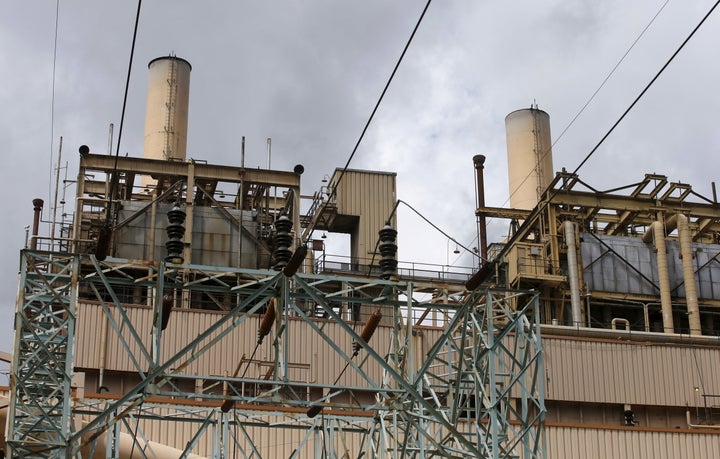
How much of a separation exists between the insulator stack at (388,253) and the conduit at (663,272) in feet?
79.3

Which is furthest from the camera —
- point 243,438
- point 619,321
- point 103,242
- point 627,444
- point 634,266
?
point 634,266

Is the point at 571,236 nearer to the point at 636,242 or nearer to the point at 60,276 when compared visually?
the point at 636,242

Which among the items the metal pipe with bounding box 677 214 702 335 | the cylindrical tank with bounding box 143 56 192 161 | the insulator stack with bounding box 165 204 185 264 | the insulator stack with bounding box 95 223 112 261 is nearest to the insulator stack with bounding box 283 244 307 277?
the insulator stack with bounding box 165 204 185 264

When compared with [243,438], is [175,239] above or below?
above

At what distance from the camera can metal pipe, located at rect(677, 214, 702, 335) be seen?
153ft

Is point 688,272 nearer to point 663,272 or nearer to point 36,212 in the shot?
point 663,272

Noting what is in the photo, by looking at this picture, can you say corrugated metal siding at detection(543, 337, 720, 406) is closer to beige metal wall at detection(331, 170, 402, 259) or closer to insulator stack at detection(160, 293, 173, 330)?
beige metal wall at detection(331, 170, 402, 259)

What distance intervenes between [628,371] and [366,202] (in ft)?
44.7

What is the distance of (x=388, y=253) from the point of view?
2444 centimetres

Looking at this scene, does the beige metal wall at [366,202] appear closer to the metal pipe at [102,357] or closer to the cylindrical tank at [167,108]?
the cylindrical tank at [167,108]

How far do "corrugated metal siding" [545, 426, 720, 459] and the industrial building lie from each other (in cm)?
7

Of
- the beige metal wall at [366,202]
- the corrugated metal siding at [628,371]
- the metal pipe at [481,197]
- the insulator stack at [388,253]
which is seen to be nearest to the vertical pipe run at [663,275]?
the corrugated metal siding at [628,371]

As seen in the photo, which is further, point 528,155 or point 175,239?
point 528,155

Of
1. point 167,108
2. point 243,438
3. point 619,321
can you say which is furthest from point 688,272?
point 167,108
